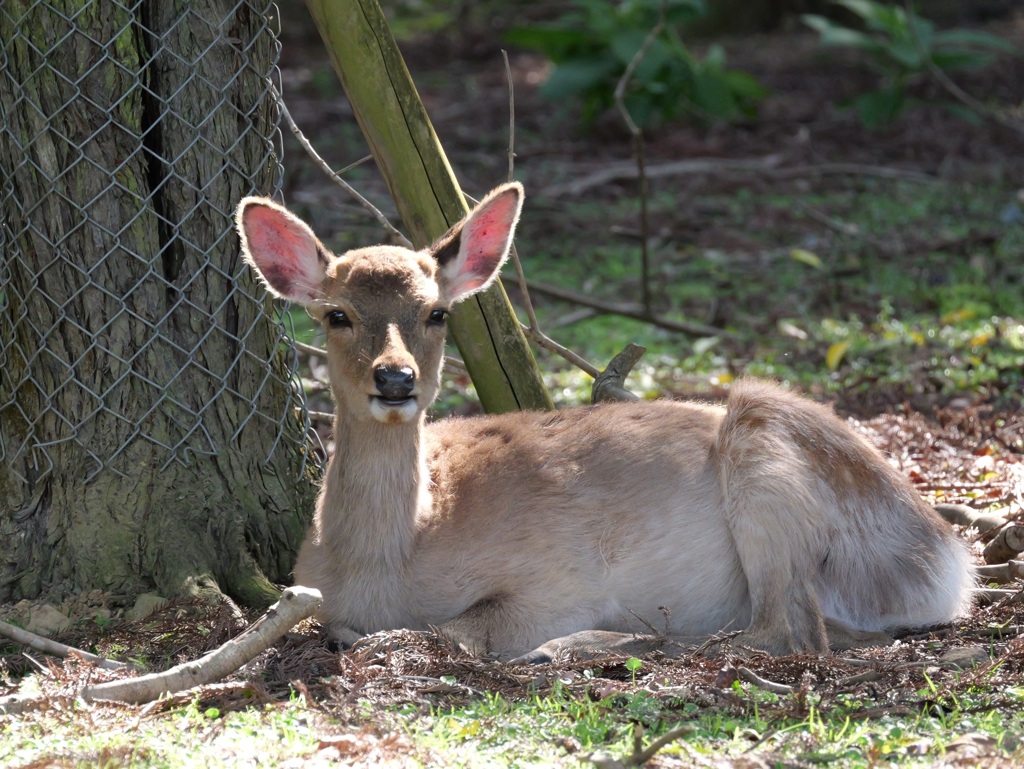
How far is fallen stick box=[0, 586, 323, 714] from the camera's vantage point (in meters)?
4.23

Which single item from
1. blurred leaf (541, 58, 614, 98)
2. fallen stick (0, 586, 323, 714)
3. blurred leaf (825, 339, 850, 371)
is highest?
blurred leaf (541, 58, 614, 98)

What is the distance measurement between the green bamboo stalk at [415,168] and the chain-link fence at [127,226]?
39cm

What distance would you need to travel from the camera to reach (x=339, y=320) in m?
5.30

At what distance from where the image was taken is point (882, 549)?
5641 mm

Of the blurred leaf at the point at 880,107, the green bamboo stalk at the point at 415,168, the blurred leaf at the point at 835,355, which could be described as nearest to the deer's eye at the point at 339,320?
the green bamboo stalk at the point at 415,168

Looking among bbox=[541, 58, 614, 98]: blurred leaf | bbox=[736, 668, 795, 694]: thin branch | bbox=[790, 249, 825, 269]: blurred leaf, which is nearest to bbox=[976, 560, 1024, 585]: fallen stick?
bbox=[736, 668, 795, 694]: thin branch

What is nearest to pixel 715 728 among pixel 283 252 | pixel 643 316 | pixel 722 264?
pixel 283 252

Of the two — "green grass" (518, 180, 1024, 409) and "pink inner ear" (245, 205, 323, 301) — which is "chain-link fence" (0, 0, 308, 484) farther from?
"green grass" (518, 180, 1024, 409)

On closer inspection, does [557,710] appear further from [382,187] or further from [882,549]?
[382,187]

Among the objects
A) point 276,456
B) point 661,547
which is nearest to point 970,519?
point 661,547

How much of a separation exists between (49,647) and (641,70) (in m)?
10.5

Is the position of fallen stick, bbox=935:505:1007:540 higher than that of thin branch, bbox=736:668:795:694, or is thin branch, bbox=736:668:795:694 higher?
thin branch, bbox=736:668:795:694

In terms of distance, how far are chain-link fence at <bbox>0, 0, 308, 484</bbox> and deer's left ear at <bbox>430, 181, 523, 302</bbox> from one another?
900 millimetres

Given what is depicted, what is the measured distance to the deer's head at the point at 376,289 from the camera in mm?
5148
